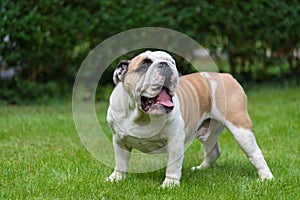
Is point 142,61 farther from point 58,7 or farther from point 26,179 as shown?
point 58,7

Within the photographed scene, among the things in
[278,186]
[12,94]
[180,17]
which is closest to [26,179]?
[278,186]

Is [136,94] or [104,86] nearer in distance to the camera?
[136,94]

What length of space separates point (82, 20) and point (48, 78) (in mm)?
1135

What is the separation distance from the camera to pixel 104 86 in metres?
8.76

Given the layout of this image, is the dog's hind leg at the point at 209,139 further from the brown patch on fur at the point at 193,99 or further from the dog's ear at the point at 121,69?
the dog's ear at the point at 121,69

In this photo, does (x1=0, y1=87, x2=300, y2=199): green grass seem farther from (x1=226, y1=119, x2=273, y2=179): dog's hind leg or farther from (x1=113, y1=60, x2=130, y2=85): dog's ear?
(x1=113, y1=60, x2=130, y2=85): dog's ear

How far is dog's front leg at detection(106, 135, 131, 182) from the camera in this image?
412cm

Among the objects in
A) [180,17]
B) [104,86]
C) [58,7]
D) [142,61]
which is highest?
[142,61]

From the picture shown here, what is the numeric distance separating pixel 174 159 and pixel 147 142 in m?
0.22

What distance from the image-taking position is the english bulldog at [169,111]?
12.1 feet

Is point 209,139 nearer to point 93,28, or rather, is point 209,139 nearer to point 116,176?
point 116,176

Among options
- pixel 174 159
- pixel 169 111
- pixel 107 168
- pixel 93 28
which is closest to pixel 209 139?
pixel 174 159

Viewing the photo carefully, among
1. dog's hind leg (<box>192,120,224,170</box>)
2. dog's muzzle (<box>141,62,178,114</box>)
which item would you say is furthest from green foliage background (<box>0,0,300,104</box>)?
dog's muzzle (<box>141,62,178,114</box>)

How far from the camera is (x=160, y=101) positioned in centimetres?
366
